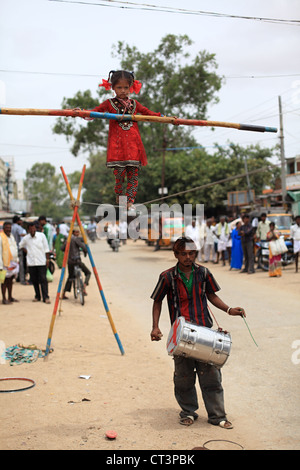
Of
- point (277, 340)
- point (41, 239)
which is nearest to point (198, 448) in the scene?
point (277, 340)

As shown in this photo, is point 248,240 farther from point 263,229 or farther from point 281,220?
point 281,220

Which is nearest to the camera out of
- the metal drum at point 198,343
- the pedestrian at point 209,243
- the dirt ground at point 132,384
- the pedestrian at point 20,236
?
the metal drum at point 198,343

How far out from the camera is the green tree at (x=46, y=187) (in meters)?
87.6

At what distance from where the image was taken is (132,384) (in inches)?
253

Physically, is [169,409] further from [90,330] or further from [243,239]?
[243,239]

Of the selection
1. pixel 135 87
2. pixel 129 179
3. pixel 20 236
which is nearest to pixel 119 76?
pixel 135 87

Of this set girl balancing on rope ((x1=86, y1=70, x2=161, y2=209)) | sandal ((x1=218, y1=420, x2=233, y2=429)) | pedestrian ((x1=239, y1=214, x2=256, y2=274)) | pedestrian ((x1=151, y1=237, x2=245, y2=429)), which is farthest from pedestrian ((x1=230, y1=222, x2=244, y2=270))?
girl balancing on rope ((x1=86, y1=70, x2=161, y2=209))

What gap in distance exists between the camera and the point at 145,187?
34.0 metres

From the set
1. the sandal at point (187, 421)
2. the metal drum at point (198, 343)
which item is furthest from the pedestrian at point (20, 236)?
the metal drum at point (198, 343)

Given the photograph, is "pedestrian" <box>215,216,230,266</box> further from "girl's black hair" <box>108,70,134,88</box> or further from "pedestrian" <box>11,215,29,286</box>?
"girl's black hair" <box>108,70,134,88</box>

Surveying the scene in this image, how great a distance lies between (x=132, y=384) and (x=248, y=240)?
11.0 m

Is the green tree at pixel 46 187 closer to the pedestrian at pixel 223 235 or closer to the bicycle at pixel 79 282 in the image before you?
the pedestrian at pixel 223 235

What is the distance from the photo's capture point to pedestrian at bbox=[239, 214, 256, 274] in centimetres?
1678
